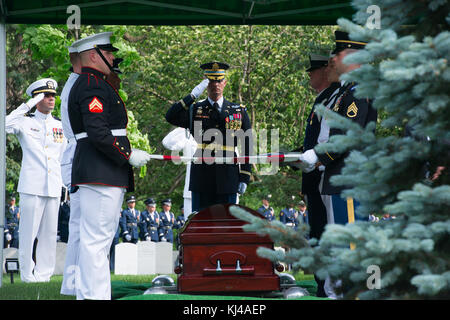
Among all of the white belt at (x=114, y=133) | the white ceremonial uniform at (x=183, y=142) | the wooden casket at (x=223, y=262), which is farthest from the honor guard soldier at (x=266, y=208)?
the white belt at (x=114, y=133)

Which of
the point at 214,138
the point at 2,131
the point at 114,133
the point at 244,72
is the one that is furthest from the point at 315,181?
the point at 244,72

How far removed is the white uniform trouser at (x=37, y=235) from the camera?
30.9ft

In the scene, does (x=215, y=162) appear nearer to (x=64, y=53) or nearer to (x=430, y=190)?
(x=430, y=190)

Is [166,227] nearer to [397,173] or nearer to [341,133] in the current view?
[341,133]

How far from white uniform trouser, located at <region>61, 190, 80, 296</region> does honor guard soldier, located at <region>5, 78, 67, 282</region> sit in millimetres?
1922

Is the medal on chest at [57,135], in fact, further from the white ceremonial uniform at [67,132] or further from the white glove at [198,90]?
the white glove at [198,90]

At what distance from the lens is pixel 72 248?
7566 millimetres

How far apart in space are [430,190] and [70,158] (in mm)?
5272

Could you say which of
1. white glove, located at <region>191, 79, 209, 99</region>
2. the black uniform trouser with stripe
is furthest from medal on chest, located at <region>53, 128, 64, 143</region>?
the black uniform trouser with stripe

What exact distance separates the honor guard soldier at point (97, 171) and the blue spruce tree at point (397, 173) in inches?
100

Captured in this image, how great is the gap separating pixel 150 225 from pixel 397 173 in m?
14.4

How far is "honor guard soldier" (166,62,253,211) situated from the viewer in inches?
306

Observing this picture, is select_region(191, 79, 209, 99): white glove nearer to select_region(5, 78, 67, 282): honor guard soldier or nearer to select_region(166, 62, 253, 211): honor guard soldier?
select_region(166, 62, 253, 211): honor guard soldier
